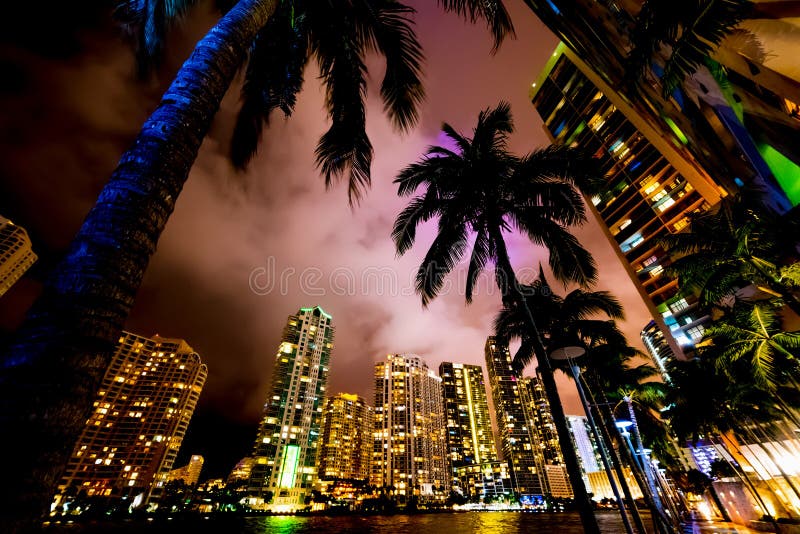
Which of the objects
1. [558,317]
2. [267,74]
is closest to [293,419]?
[558,317]

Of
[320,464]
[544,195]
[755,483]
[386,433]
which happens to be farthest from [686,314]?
[320,464]

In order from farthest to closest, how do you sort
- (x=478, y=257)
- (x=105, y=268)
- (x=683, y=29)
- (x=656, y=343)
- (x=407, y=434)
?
(x=407, y=434) < (x=656, y=343) < (x=478, y=257) < (x=683, y=29) < (x=105, y=268)

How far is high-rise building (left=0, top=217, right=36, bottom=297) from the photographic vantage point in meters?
68.0

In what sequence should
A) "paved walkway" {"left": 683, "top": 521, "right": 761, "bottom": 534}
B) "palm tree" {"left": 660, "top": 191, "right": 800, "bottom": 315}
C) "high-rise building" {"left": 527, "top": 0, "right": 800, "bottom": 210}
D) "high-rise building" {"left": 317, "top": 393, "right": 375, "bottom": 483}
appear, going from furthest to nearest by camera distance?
"high-rise building" {"left": 317, "top": 393, "right": 375, "bottom": 483}, "paved walkway" {"left": 683, "top": 521, "right": 761, "bottom": 534}, "palm tree" {"left": 660, "top": 191, "right": 800, "bottom": 315}, "high-rise building" {"left": 527, "top": 0, "right": 800, "bottom": 210}

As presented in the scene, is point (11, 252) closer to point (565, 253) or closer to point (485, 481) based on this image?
point (565, 253)

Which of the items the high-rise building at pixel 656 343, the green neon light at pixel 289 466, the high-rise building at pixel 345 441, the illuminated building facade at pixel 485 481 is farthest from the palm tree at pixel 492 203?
the illuminated building facade at pixel 485 481

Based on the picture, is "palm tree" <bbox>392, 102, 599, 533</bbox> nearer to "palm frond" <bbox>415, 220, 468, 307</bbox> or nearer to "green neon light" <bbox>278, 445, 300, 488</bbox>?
"palm frond" <bbox>415, 220, 468, 307</bbox>

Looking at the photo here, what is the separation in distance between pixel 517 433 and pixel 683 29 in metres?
174

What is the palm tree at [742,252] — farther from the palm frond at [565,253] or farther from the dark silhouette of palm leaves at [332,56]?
the dark silhouette of palm leaves at [332,56]

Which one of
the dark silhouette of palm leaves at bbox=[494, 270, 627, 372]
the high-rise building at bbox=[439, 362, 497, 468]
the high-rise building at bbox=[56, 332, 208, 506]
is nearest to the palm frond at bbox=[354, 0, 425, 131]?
the dark silhouette of palm leaves at bbox=[494, 270, 627, 372]

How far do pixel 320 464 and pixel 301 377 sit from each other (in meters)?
60.2

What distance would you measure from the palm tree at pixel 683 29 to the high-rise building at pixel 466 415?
177 m

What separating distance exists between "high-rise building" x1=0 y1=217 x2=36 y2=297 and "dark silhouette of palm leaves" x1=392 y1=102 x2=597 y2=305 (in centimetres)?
10221

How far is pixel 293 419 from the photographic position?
94938mm
